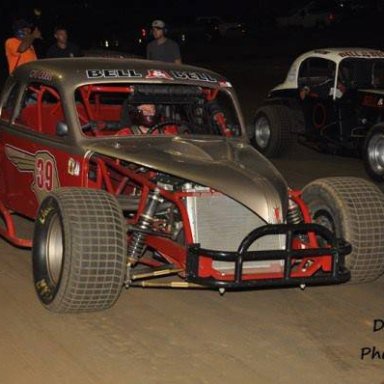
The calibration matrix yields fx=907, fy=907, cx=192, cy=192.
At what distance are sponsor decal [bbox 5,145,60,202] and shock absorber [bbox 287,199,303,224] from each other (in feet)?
5.70

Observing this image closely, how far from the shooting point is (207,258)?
5.57 metres

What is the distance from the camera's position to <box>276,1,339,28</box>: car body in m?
48.9

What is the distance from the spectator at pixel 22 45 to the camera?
11.5m

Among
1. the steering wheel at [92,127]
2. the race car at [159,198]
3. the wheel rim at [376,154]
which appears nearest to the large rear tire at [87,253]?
the race car at [159,198]

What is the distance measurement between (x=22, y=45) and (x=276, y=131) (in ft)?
12.4

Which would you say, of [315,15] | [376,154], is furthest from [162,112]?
[315,15]

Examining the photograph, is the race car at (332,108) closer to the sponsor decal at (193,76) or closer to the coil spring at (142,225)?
the sponsor decal at (193,76)

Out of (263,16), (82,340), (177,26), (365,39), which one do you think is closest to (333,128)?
(82,340)

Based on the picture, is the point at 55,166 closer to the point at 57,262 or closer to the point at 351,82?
the point at 57,262

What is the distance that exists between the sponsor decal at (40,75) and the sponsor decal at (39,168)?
592 millimetres

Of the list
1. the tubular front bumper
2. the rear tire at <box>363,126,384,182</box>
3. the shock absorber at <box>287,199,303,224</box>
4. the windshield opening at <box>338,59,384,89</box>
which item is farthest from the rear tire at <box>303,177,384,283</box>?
the windshield opening at <box>338,59,384,89</box>

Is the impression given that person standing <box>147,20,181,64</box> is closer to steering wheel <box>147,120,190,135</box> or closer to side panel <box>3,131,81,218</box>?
side panel <box>3,131,81,218</box>

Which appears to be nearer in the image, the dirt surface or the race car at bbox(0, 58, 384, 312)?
the dirt surface

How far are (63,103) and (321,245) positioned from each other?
7.13 ft
